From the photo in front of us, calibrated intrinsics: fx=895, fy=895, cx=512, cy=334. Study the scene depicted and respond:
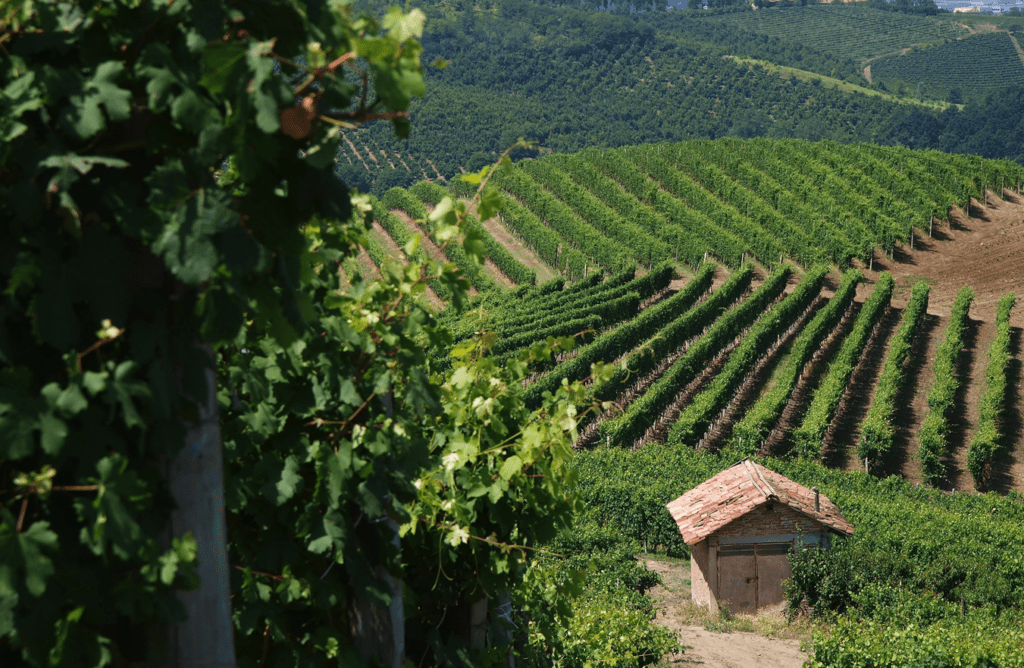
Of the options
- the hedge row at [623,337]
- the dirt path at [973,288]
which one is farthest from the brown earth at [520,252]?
the dirt path at [973,288]

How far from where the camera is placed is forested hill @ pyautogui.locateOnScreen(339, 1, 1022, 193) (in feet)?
448

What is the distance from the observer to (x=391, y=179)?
120125 mm

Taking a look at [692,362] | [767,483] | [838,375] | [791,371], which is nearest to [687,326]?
[692,362]

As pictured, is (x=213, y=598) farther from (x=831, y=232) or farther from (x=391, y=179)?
(x=391, y=179)

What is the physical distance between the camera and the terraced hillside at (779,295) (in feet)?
103

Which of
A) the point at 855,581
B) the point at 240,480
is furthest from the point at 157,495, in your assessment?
the point at 855,581

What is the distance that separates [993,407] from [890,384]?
11.3 feet

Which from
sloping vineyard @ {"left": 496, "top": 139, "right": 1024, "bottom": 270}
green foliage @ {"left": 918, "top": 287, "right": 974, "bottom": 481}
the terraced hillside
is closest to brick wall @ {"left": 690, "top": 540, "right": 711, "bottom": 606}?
the terraced hillside

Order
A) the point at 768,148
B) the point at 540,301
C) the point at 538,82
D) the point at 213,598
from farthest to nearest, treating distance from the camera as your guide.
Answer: the point at 538,82 → the point at 768,148 → the point at 540,301 → the point at 213,598

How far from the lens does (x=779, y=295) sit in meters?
45.2

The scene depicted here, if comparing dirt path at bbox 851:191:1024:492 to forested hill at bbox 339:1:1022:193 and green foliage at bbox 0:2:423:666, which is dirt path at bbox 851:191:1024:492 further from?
forested hill at bbox 339:1:1022:193

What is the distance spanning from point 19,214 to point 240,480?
1.46 metres

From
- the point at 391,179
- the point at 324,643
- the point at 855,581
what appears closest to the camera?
the point at 324,643

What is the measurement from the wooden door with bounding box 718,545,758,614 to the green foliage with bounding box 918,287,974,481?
15.6 meters
